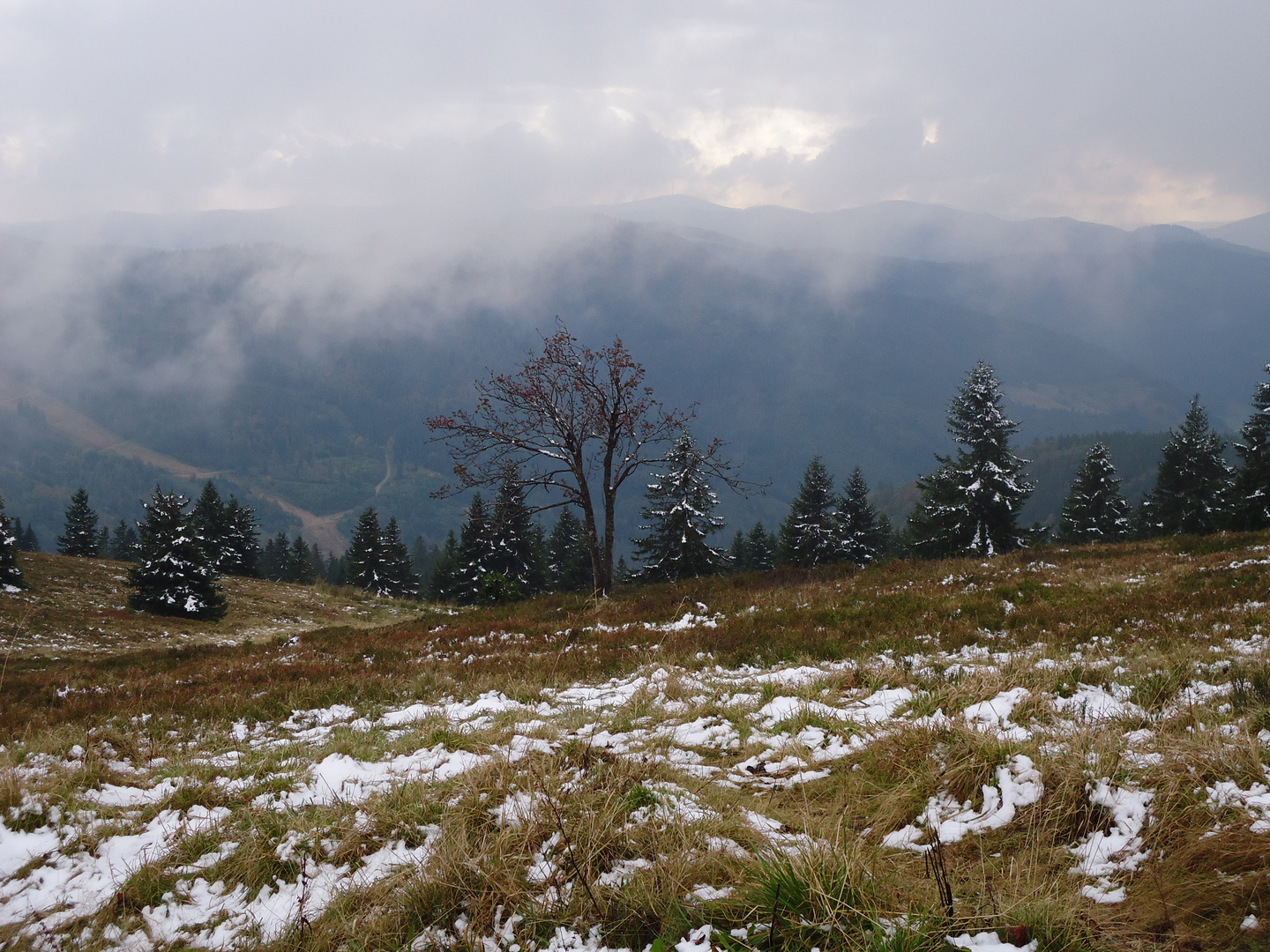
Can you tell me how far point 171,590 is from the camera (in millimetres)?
26484

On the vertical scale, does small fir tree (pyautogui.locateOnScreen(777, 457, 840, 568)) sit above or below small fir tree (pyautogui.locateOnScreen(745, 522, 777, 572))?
above

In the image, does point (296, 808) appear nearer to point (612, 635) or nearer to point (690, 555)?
point (612, 635)

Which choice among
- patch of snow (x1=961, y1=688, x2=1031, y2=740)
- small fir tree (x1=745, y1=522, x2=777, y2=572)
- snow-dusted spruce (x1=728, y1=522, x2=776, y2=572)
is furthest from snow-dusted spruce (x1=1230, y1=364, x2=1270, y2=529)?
patch of snow (x1=961, y1=688, x2=1031, y2=740)

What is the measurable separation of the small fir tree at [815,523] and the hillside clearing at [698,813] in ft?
135

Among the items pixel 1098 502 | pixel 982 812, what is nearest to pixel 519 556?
pixel 1098 502

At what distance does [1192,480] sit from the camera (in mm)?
46469

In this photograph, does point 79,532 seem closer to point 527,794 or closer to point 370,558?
point 370,558

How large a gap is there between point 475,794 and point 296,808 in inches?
57.9

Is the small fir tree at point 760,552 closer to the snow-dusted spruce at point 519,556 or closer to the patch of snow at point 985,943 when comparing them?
the snow-dusted spruce at point 519,556

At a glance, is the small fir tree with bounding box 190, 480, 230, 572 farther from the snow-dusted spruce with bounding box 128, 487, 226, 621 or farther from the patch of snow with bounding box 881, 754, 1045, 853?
the patch of snow with bounding box 881, 754, 1045, 853

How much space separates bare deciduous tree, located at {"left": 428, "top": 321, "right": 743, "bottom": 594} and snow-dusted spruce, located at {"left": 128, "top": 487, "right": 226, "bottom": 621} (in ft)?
50.4

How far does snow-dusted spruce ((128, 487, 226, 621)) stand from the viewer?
2627 centimetres

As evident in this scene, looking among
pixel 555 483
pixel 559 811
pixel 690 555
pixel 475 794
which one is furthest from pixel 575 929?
pixel 690 555

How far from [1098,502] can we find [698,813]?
59.0 m
